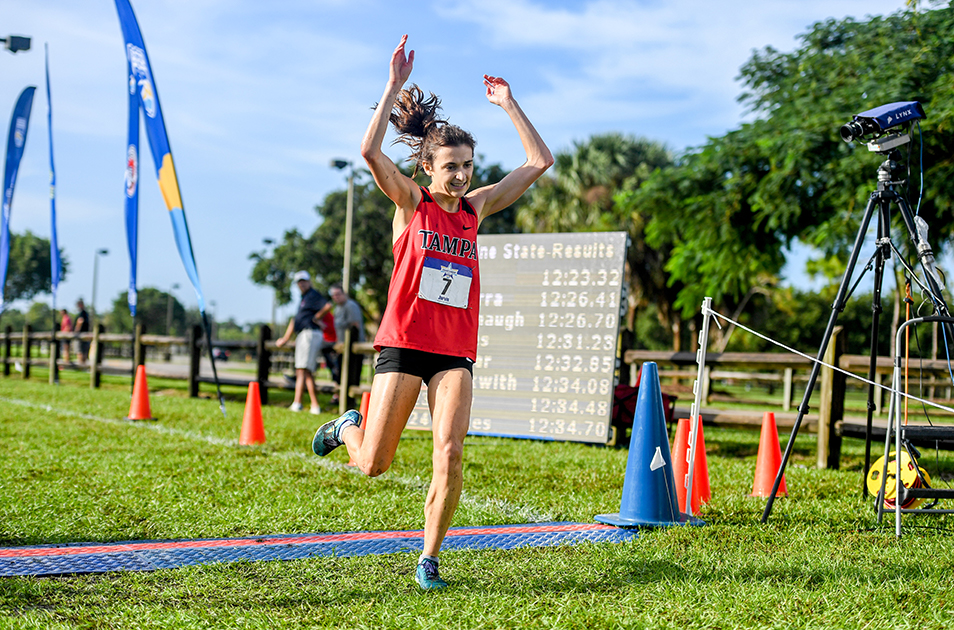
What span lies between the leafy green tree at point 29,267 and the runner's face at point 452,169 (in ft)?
255

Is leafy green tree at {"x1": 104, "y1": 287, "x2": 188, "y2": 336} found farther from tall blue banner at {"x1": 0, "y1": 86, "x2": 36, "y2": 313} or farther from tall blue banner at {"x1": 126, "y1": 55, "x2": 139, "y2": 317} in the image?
tall blue banner at {"x1": 126, "y1": 55, "x2": 139, "y2": 317}

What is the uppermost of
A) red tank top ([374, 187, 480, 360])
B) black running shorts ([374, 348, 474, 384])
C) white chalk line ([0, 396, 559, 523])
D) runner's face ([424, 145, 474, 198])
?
runner's face ([424, 145, 474, 198])

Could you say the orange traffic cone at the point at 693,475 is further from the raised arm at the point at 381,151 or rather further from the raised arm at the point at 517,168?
the raised arm at the point at 381,151

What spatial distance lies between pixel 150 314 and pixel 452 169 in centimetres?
10923

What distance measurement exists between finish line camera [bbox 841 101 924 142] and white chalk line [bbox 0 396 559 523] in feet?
9.93

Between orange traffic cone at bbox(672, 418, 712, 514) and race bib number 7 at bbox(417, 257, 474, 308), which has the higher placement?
race bib number 7 at bbox(417, 257, 474, 308)

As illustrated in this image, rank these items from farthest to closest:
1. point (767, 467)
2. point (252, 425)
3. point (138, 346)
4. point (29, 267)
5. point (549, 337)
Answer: point (29, 267)
point (138, 346)
point (549, 337)
point (252, 425)
point (767, 467)

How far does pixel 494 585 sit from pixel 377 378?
3.31ft

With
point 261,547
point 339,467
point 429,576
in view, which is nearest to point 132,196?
point 339,467

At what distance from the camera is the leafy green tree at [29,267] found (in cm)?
7319

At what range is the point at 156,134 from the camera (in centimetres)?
1030

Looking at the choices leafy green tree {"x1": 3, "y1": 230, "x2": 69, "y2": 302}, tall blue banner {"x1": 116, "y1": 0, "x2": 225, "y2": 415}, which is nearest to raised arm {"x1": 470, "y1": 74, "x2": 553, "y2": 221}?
tall blue banner {"x1": 116, "y1": 0, "x2": 225, "y2": 415}

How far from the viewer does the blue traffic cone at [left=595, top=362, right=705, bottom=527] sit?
4.64 m

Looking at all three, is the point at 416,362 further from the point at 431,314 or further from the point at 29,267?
the point at 29,267
